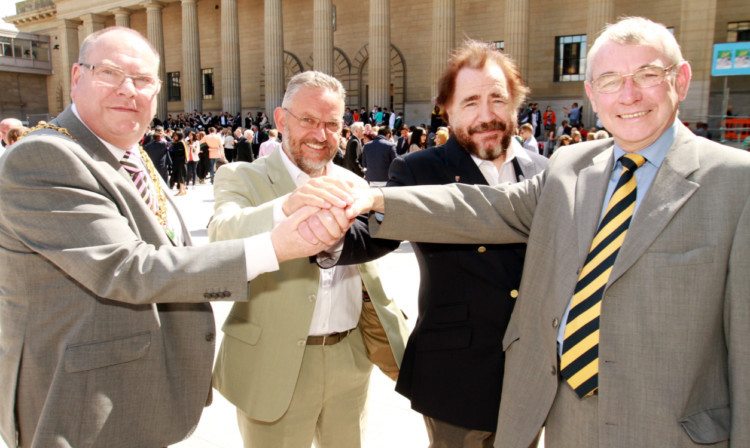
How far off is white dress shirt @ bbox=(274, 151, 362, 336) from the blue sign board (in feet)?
52.3

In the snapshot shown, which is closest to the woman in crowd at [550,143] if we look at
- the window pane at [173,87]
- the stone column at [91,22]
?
the window pane at [173,87]

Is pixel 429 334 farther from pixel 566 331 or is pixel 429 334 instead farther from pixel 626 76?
pixel 626 76

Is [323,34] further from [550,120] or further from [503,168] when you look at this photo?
[503,168]

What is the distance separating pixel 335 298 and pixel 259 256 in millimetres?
759

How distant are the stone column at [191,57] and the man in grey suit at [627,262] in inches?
1410

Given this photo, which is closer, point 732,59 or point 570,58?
point 732,59

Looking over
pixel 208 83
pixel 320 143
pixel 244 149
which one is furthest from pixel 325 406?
pixel 208 83

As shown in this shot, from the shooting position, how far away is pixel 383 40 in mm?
25875

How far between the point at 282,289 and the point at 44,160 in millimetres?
1061

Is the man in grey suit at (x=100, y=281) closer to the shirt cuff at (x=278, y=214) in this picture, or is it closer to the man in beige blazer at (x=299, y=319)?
the shirt cuff at (x=278, y=214)

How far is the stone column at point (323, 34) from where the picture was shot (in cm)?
2708

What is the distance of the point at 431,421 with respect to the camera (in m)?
2.33

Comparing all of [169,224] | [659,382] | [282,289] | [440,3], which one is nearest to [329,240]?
[282,289]

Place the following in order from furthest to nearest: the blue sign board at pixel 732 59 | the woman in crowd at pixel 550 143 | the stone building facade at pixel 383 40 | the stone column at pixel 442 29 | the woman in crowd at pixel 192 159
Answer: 1. the stone column at pixel 442 29
2. the stone building facade at pixel 383 40
3. the woman in crowd at pixel 550 143
4. the woman in crowd at pixel 192 159
5. the blue sign board at pixel 732 59
